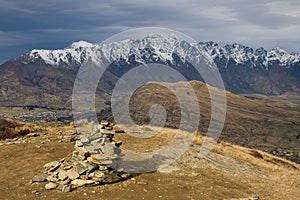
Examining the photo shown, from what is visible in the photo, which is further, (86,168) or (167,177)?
(167,177)

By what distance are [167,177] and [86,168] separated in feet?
22.8

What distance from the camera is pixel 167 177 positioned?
3152 cm

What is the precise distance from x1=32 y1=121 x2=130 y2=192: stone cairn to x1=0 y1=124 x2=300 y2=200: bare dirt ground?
2.12ft

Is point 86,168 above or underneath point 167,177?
above

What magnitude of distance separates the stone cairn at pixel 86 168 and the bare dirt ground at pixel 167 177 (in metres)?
0.65

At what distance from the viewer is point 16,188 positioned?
28.7m

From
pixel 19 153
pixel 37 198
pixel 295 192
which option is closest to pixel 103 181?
pixel 37 198

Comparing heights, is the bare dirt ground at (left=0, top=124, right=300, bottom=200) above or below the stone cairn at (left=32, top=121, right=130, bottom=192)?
below

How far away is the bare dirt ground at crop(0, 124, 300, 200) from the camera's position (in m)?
27.6

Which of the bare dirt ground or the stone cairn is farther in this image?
the stone cairn

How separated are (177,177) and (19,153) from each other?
17.0 m

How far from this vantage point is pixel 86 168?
29.5 metres

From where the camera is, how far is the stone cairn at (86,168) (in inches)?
1130

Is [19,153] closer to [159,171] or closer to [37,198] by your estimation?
[37,198]
